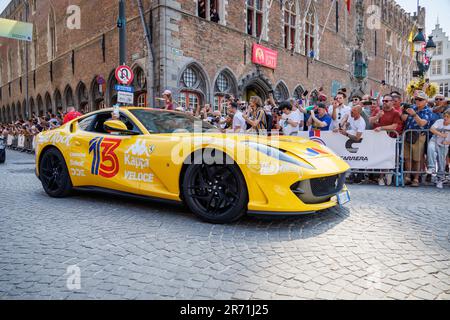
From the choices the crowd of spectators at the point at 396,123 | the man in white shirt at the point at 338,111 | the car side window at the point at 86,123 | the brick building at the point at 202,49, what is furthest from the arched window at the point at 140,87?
the car side window at the point at 86,123

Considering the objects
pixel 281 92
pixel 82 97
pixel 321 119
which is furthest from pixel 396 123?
pixel 82 97

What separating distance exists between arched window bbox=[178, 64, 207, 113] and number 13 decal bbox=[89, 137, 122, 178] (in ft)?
33.2

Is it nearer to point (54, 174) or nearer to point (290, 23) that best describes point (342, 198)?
point (54, 174)

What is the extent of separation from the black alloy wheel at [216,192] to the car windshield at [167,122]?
855mm

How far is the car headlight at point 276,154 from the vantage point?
342 centimetres

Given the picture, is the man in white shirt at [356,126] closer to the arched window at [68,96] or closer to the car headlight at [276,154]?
the car headlight at [276,154]

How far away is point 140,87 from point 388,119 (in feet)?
37.6

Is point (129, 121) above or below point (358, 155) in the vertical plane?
above

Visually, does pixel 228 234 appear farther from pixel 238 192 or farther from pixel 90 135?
pixel 90 135

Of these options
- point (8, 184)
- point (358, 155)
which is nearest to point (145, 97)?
point (8, 184)

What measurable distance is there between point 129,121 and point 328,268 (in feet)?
10.1

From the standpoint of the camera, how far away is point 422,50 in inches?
587

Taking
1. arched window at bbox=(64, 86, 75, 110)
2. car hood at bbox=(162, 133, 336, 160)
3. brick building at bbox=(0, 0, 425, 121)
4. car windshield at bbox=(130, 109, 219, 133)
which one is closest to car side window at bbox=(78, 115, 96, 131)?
car windshield at bbox=(130, 109, 219, 133)

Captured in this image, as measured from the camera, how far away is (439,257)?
2.66 meters
